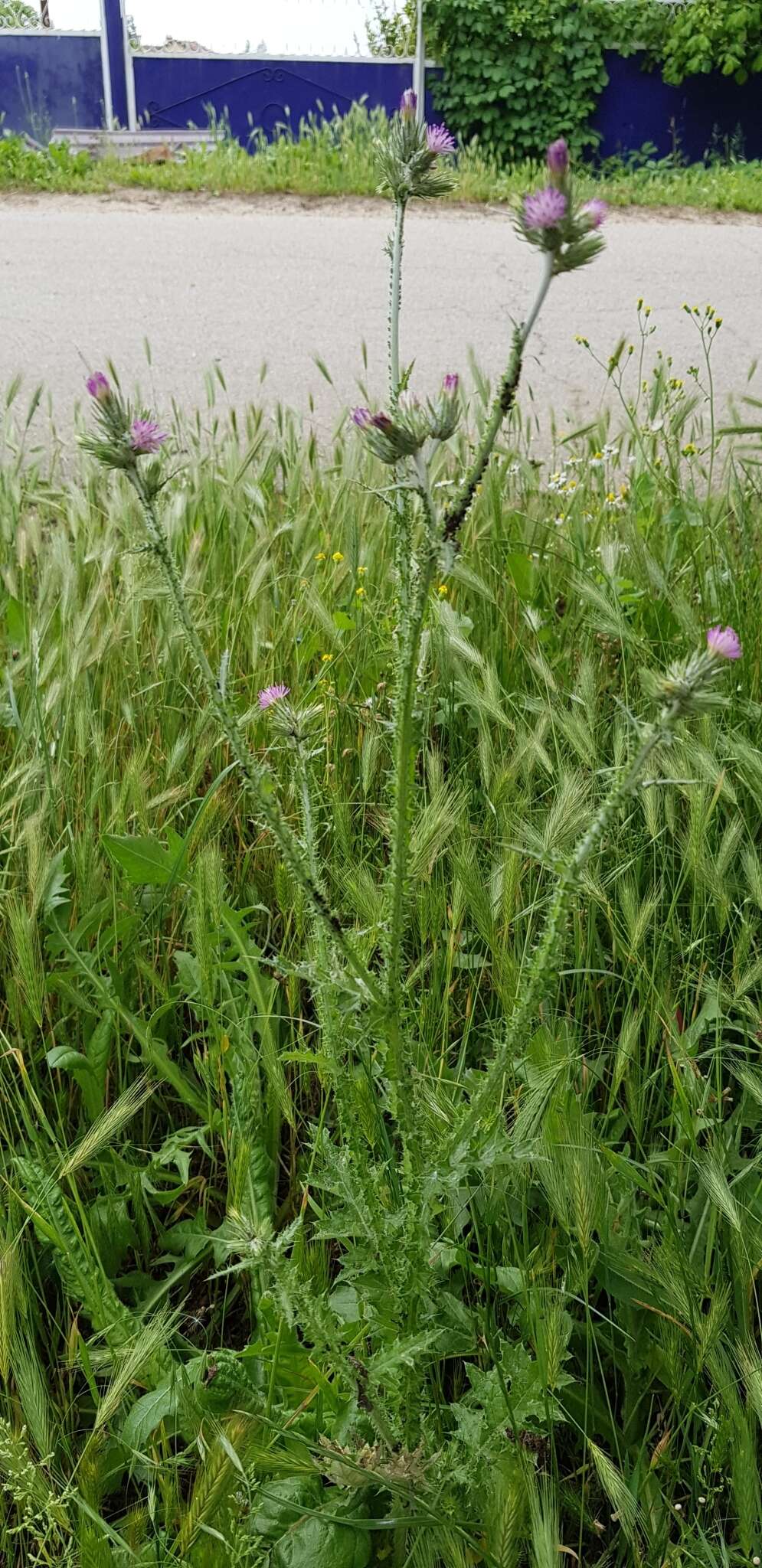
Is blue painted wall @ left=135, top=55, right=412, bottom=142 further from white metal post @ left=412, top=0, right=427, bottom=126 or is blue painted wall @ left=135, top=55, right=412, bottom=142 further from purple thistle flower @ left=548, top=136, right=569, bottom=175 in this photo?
purple thistle flower @ left=548, top=136, right=569, bottom=175

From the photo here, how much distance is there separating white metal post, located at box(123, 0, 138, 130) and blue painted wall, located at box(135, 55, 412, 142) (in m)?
0.05

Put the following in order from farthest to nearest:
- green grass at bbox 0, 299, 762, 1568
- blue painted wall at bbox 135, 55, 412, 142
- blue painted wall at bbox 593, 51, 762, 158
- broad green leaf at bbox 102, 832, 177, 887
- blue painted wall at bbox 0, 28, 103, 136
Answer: blue painted wall at bbox 593, 51, 762, 158, blue painted wall at bbox 135, 55, 412, 142, blue painted wall at bbox 0, 28, 103, 136, broad green leaf at bbox 102, 832, 177, 887, green grass at bbox 0, 299, 762, 1568

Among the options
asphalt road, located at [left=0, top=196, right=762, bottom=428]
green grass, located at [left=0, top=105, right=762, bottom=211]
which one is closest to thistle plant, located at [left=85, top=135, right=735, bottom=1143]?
asphalt road, located at [left=0, top=196, right=762, bottom=428]

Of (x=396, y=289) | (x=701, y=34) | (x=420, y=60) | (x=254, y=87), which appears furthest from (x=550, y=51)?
(x=396, y=289)

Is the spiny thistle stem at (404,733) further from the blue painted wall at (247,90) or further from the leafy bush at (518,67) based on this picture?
the blue painted wall at (247,90)

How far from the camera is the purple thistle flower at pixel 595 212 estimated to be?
2.20ft

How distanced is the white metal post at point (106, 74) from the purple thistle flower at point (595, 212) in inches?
531

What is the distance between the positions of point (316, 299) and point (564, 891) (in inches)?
199

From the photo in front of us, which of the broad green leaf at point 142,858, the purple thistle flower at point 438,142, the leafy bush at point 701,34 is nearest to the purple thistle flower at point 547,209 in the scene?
the purple thistle flower at point 438,142

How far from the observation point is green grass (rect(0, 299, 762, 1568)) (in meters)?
0.89

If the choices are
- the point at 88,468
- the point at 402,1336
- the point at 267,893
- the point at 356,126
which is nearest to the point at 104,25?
the point at 356,126

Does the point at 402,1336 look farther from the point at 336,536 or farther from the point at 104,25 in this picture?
the point at 104,25

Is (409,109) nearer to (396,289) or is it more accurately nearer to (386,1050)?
(396,289)

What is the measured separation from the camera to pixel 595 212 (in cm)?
68
